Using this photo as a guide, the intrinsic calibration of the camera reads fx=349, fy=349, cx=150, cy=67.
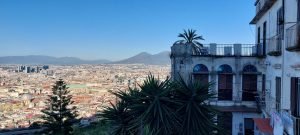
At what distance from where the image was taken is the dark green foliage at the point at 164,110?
35.8 feet

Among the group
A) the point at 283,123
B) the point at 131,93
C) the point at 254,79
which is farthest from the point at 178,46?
→ the point at 283,123

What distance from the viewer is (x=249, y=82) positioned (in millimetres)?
17828

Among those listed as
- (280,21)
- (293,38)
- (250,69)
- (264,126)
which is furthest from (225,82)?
(293,38)

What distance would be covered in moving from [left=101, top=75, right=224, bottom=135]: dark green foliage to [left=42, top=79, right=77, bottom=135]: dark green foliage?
56.2ft

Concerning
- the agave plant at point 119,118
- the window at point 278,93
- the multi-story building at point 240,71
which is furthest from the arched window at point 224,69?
the agave plant at point 119,118

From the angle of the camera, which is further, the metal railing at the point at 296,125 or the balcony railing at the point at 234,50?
the balcony railing at the point at 234,50

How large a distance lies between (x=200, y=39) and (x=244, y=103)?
9.75 metres

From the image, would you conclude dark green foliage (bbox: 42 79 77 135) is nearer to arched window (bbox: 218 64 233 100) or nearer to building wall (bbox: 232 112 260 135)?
arched window (bbox: 218 64 233 100)

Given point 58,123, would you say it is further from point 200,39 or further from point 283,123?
point 283,123

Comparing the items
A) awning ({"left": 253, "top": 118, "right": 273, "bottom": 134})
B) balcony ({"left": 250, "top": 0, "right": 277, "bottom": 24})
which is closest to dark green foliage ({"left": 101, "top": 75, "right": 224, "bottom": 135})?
awning ({"left": 253, "top": 118, "right": 273, "bottom": 134})

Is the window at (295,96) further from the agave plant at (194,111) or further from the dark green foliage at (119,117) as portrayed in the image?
the dark green foliage at (119,117)

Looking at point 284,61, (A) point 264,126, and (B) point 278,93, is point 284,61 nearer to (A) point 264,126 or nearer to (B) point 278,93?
(B) point 278,93

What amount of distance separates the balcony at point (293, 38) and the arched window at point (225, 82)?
288 inches

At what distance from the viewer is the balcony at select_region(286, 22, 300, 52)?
9.02m
